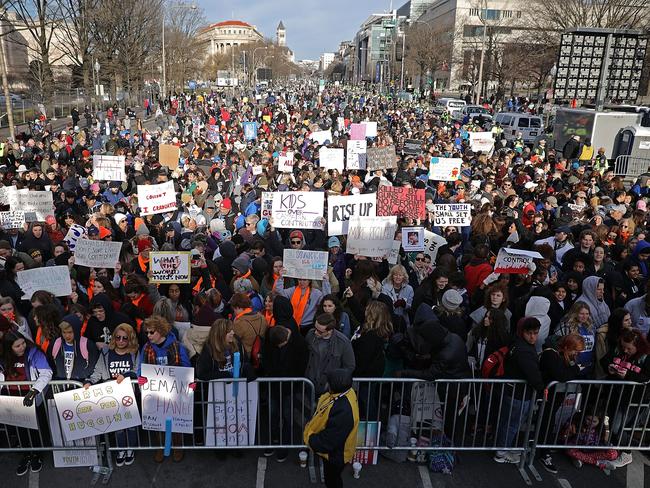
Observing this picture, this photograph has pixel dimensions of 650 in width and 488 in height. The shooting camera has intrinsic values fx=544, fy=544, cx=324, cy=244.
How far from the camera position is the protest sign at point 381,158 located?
1371 centimetres

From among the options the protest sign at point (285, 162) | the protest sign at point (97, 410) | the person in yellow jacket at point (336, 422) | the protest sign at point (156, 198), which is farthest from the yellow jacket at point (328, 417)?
the protest sign at point (285, 162)

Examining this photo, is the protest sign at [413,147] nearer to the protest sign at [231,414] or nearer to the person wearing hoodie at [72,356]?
the protest sign at [231,414]

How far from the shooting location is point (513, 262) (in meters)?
6.83

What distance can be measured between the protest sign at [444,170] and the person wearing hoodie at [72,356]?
9.65 meters

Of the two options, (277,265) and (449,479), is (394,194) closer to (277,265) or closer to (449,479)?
(277,265)

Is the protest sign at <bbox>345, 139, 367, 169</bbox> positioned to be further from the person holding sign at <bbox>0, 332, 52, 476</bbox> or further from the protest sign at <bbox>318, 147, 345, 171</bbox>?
the person holding sign at <bbox>0, 332, 52, 476</bbox>

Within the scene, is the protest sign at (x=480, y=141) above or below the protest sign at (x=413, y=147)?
above

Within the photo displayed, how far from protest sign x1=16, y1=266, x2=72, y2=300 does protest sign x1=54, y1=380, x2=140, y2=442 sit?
74.3 inches

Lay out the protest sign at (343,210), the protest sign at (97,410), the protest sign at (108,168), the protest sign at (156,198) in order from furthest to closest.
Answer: the protest sign at (108,168), the protest sign at (156,198), the protest sign at (343,210), the protest sign at (97,410)

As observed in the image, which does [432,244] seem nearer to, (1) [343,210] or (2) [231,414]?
(1) [343,210]

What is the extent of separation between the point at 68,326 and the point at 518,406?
444 centimetres

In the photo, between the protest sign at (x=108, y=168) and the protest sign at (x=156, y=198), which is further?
the protest sign at (x=108, y=168)

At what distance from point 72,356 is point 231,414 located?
5.38 feet

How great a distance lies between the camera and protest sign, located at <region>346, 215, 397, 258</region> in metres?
7.79
